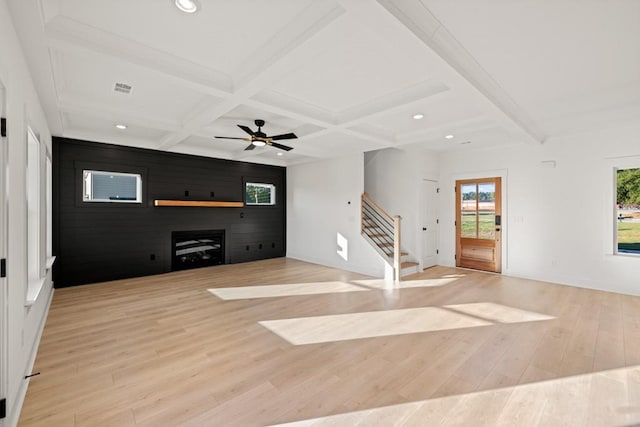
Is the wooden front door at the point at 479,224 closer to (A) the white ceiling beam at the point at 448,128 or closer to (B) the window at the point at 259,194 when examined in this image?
(A) the white ceiling beam at the point at 448,128

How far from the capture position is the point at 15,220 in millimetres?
2041

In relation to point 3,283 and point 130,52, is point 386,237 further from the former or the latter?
point 3,283

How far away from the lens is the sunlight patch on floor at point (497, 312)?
362 centimetres

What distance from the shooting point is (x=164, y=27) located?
91.4 inches

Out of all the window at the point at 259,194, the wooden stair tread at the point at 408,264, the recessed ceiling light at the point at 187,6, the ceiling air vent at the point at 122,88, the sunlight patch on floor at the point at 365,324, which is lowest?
the sunlight patch on floor at the point at 365,324

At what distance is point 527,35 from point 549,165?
409 centimetres

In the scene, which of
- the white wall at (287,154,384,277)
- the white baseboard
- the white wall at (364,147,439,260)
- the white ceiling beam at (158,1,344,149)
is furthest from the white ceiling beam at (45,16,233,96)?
the white wall at (364,147,439,260)

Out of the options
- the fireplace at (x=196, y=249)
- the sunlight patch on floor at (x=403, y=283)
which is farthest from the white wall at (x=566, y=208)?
the fireplace at (x=196, y=249)

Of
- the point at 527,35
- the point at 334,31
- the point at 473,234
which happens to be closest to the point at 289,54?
the point at 334,31

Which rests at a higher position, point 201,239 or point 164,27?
point 164,27

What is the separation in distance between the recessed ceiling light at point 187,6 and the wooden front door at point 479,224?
246 inches

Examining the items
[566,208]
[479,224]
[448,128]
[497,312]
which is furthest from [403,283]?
[566,208]

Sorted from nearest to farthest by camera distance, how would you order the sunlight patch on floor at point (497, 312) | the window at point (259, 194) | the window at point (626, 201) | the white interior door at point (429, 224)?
1. the sunlight patch on floor at point (497, 312)
2. the window at point (626, 201)
3. the white interior door at point (429, 224)
4. the window at point (259, 194)

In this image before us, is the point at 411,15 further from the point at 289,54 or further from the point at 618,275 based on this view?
the point at 618,275
